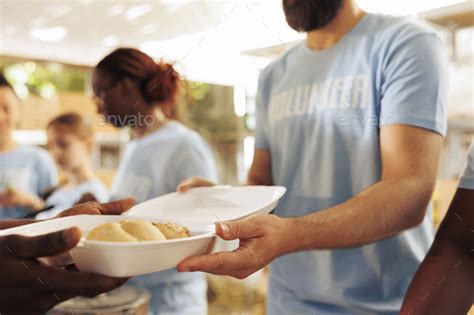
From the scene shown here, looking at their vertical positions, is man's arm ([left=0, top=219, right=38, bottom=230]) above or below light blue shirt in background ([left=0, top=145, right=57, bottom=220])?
above

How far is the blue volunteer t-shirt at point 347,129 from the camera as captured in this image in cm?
42

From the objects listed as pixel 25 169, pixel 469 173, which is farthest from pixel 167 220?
pixel 25 169

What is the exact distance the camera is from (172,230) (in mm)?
325

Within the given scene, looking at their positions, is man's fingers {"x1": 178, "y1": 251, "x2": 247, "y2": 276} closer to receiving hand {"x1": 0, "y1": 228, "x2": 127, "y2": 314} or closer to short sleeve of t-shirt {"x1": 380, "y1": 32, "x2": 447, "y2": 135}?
receiving hand {"x1": 0, "y1": 228, "x2": 127, "y2": 314}

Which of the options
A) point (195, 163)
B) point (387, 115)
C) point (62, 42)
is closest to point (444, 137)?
point (387, 115)

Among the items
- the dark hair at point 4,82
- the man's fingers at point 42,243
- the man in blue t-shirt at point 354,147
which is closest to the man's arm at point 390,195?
the man in blue t-shirt at point 354,147

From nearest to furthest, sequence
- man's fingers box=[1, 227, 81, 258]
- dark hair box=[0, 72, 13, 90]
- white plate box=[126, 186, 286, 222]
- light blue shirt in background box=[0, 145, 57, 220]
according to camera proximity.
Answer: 1. man's fingers box=[1, 227, 81, 258]
2. white plate box=[126, 186, 286, 222]
3. light blue shirt in background box=[0, 145, 57, 220]
4. dark hair box=[0, 72, 13, 90]

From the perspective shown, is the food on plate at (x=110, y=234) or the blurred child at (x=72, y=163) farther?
the blurred child at (x=72, y=163)

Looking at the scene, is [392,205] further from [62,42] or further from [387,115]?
[62,42]

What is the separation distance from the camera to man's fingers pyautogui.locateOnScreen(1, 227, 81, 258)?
0.88ft

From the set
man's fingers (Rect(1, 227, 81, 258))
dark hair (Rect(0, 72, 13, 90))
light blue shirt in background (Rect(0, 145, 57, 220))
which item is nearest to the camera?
man's fingers (Rect(1, 227, 81, 258))

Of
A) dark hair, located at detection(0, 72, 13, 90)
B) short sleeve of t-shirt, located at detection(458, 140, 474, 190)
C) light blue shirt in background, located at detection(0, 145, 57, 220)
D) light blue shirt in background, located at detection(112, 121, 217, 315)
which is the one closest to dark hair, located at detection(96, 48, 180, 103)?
light blue shirt in background, located at detection(112, 121, 217, 315)

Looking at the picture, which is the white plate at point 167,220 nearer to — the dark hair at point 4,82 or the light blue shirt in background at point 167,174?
the light blue shirt in background at point 167,174

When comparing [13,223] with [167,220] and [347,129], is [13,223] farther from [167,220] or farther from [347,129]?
[347,129]
